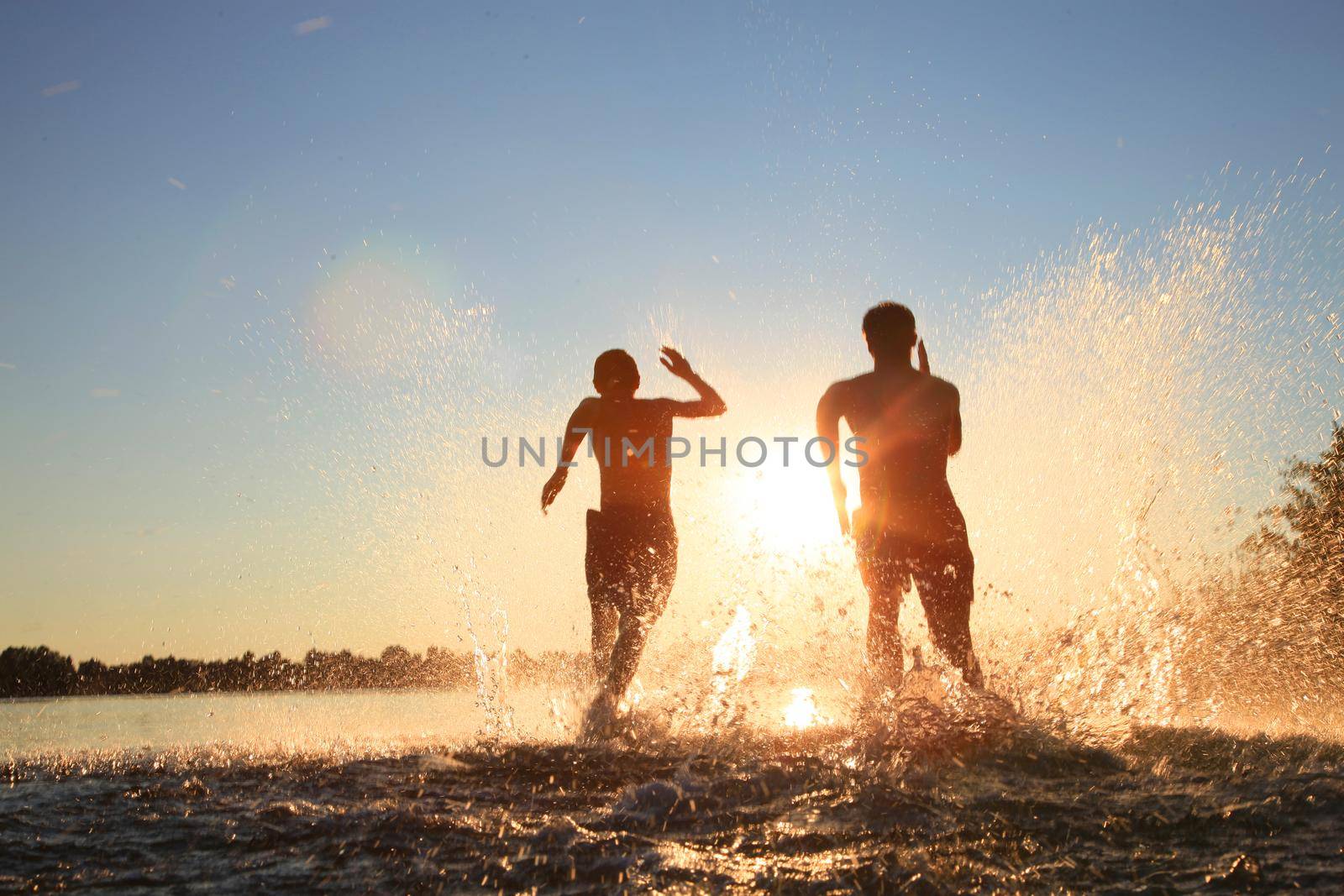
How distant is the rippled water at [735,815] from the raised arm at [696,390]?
2831mm

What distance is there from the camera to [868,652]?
5.85 m

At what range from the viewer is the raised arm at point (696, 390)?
23.3ft

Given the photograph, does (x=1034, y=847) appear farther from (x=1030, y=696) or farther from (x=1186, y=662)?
(x=1186, y=662)

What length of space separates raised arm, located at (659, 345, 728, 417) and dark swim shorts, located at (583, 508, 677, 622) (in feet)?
2.91

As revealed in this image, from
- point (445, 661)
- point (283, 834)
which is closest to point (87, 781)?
point (283, 834)

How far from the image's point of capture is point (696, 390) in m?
7.19

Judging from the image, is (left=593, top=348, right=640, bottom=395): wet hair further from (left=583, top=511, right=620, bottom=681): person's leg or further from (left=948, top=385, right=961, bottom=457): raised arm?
(left=948, top=385, right=961, bottom=457): raised arm

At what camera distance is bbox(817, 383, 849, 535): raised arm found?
20.1 feet

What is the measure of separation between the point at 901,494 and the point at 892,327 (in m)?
1.22

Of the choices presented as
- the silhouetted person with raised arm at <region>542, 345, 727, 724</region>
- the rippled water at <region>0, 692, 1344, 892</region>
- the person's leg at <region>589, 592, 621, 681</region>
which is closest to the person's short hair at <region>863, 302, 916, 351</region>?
the silhouetted person with raised arm at <region>542, 345, 727, 724</region>

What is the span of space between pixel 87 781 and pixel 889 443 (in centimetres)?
517

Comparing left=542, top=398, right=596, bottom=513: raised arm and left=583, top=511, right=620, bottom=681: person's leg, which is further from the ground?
left=542, top=398, right=596, bottom=513: raised arm

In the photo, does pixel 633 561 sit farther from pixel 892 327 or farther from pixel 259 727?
pixel 259 727

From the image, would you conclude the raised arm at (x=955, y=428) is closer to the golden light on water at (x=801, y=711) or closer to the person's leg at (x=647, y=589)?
the golden light on water at (x=801, y=711)
